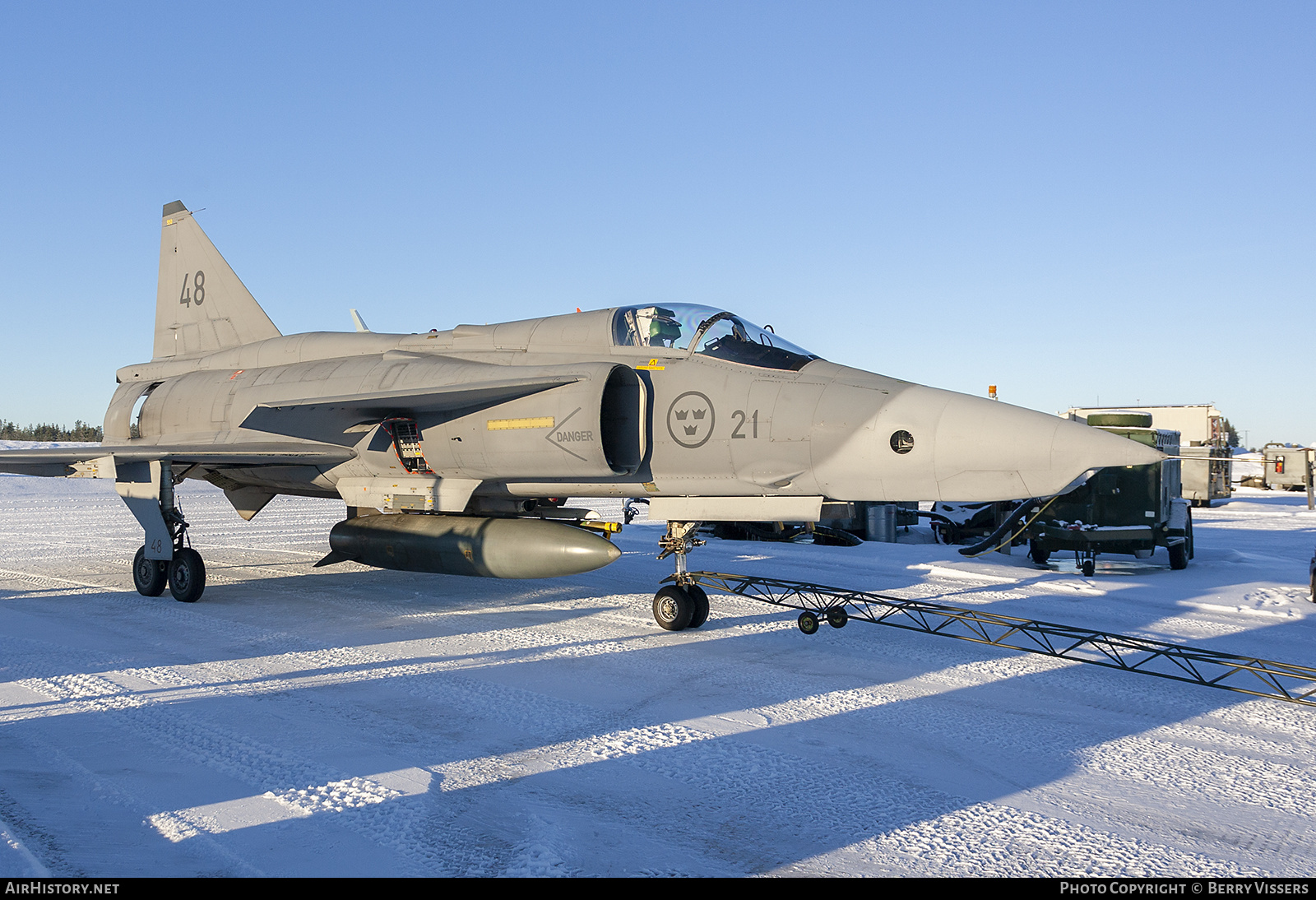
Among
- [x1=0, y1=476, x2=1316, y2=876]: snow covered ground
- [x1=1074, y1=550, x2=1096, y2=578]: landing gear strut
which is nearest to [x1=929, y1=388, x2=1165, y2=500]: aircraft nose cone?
[x1=0, y1=476, x2=1316, y2=876]: snow covered ground

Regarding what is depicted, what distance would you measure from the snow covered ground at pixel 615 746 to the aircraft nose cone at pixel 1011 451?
4.56 feet

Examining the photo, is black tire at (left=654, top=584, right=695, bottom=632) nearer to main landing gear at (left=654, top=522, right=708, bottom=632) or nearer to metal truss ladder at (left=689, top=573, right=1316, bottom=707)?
main landing gear at (left=654, top=522, right=708, bottom=632)

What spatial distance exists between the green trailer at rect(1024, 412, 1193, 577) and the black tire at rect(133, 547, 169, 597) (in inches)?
455

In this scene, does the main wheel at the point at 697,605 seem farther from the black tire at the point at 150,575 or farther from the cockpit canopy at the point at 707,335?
the black tire at the point at 150,575

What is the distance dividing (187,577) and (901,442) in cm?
774

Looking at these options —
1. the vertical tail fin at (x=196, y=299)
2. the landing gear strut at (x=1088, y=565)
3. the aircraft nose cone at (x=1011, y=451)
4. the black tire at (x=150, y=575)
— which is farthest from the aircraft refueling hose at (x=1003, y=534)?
the black tire at (x=150, y=575)

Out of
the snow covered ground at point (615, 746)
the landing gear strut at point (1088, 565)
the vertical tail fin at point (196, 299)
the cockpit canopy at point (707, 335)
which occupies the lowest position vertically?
the snow covered ground at point (615, 746)

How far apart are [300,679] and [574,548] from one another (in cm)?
271

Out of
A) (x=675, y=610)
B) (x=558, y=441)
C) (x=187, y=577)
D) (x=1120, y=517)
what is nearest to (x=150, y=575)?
(x=187, y=577)

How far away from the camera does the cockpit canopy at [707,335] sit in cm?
748

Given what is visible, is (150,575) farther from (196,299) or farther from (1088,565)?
(1088,565)
